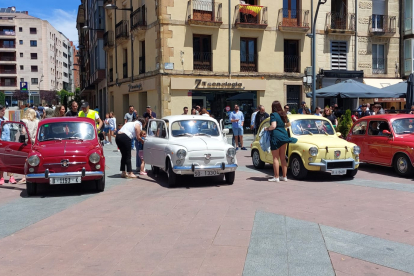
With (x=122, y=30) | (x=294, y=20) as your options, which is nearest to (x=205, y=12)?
(x=294, y=20)

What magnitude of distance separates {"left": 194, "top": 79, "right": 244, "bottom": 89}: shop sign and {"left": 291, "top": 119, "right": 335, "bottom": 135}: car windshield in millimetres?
13814

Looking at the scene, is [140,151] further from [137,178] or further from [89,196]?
[89,196]

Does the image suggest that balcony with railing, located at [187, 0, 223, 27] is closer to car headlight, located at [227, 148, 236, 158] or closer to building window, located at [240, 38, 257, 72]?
building window, located at [240, 38, 257, 72]

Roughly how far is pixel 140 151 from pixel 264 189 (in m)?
3.92

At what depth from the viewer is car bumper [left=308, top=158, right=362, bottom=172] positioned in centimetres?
1001

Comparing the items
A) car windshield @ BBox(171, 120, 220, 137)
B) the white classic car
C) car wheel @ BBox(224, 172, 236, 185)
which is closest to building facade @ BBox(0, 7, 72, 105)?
the white classic car

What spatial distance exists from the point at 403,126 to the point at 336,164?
2.62 meters

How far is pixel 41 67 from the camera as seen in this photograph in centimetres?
9638

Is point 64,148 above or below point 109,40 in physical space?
below

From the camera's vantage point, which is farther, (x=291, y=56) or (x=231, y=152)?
(x=291, y=56)

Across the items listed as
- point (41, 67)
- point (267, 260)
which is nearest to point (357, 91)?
point (267, 260)

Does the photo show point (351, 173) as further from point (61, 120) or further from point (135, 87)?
point (135, 87)

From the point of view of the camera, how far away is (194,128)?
34.3ft

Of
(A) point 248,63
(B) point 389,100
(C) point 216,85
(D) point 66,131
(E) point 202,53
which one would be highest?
(E) point 202,53
